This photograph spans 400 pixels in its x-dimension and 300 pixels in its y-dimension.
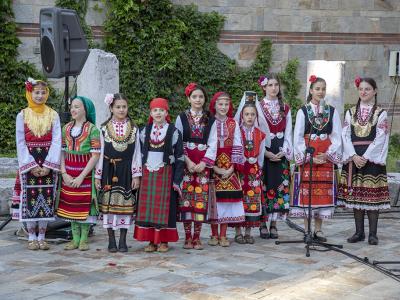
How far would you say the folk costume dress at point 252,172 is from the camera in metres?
7.77

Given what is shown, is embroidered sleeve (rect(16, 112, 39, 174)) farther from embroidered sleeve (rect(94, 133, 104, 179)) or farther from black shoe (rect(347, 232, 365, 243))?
black shoe (rect(347, 232, 365, 243))

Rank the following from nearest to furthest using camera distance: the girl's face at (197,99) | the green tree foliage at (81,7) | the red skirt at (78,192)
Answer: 1. the red skirt at (78,192)
2. the girl's face at (197,99)
3. the green tree foliage at (81,7)

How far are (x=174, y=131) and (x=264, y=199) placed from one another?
1.36 meters

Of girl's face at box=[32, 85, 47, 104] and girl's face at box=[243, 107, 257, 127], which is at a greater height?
girl's face at box=[32, 85, 47, 104]

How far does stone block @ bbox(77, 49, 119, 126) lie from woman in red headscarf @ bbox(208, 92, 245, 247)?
222cm

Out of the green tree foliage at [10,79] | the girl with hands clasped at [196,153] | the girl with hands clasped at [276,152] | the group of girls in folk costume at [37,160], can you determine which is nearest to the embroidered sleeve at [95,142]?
the group of girls in folk costume at [37,160]

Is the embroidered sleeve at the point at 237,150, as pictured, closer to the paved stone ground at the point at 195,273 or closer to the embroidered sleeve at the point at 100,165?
the paved stone ground at the point at 195,273

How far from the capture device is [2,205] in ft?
29.9

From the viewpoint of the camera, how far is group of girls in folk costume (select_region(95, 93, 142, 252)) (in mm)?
7270

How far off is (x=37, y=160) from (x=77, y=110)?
0.60 meters

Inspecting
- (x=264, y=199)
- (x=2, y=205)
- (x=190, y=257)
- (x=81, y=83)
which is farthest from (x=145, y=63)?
(x=190, y=257)

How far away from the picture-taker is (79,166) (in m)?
7.36

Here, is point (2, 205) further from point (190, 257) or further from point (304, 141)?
→ point (304, 141)

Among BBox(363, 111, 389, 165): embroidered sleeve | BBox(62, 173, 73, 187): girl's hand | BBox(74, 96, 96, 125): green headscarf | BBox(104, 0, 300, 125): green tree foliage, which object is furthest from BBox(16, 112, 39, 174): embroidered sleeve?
BBox(104, 0, 300, 125): green tree foliage
